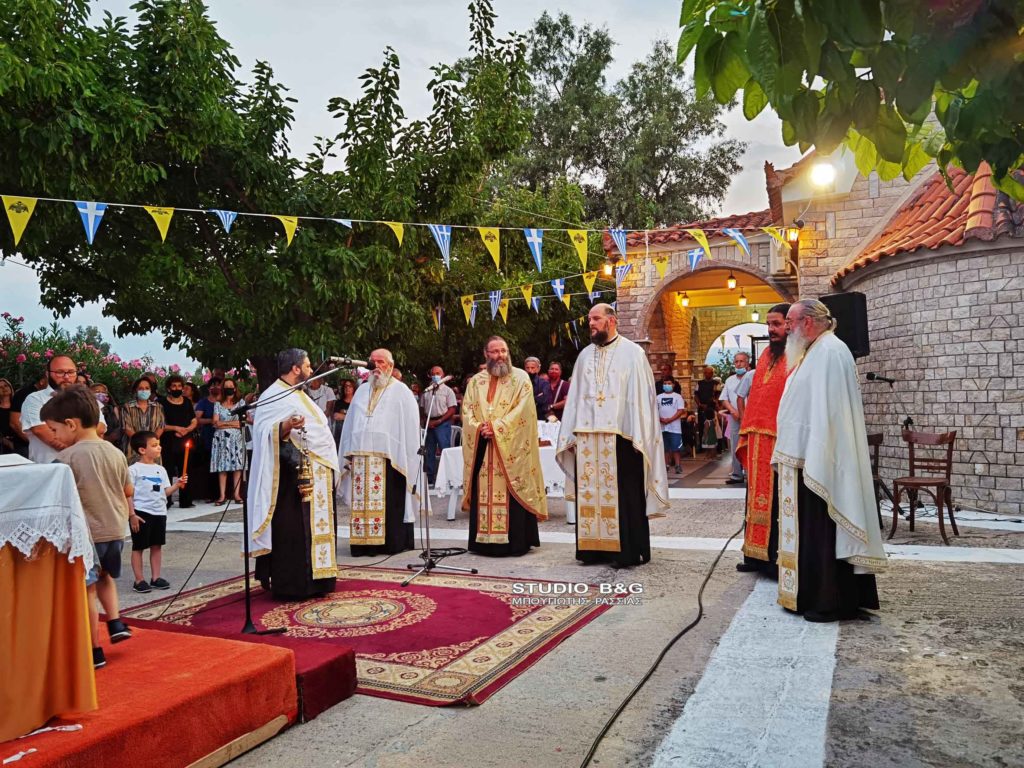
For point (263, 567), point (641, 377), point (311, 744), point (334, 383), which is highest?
point (334, 383)

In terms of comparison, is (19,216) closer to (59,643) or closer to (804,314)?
(59,643)

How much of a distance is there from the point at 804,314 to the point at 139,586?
556 centimetres

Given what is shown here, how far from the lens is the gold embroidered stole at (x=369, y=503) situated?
24.2 ft

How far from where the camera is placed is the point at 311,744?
131 inches

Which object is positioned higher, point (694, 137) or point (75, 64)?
point (694, 137)

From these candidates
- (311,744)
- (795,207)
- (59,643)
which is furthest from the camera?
(795,207)

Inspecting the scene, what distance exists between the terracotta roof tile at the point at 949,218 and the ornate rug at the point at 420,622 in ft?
20.9

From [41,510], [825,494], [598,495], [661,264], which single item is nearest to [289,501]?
[598,495]

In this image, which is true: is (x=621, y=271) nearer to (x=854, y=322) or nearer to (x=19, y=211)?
(x=854, y=322)

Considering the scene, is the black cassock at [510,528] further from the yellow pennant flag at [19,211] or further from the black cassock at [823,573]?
the yellow pennant flag at [19,211]

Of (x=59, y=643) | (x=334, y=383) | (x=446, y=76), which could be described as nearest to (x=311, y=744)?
(x=59, y=643)

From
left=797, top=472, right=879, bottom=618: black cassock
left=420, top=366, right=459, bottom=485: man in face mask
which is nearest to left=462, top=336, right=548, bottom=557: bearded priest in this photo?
left=797, top=472, right=879, bottom=618: black cassock

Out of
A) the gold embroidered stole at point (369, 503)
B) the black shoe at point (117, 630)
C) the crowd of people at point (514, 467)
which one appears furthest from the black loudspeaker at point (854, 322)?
the black shoe at point (117, 630)

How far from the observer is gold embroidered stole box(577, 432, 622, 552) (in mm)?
6527
